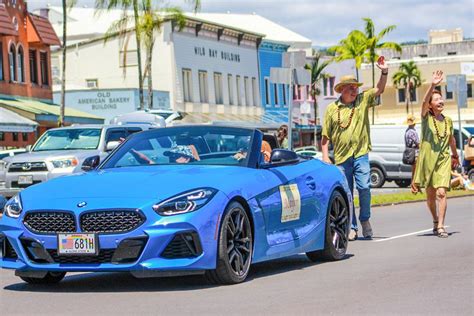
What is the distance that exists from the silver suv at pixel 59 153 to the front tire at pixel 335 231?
1251 cm

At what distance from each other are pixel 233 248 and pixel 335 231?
2492 millimetres

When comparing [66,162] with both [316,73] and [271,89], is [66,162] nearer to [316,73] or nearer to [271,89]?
[271,89]

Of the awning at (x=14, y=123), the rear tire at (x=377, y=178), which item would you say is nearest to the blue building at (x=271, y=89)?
the awning at (x=14, y=123)

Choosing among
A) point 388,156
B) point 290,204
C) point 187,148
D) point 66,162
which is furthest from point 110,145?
point 388,156

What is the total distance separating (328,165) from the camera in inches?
489

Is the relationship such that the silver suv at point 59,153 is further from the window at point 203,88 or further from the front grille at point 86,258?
the window at point 203,88

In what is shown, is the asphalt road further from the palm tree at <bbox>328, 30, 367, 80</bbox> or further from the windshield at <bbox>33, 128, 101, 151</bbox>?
the palm tree at <bbox>328, 30, 367, 80</bbox>

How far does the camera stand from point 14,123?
46.8 metres

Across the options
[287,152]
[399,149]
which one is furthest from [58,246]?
[399,149]

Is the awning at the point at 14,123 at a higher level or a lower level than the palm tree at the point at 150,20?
lower

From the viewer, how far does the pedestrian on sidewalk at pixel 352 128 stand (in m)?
14.4

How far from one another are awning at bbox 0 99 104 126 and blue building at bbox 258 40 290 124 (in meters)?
24.7

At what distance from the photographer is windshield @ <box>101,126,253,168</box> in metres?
10.9

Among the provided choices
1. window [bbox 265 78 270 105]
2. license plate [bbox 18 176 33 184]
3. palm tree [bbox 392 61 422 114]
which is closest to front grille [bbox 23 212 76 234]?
license plate [bbox 18 176 33 184]
